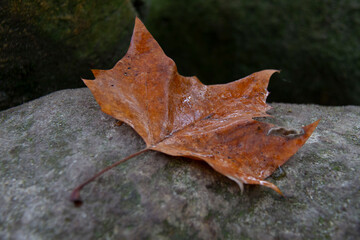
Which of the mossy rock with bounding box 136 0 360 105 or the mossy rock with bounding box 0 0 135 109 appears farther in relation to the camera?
the mossy rock with bounding box 136 0 360 105

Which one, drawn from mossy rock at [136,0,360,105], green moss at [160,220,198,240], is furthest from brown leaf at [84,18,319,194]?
mossy rock at [136,0,360,105]

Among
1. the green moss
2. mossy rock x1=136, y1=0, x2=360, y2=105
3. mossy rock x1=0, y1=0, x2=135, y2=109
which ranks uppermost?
mossy rock x1=0, y1=0, x2=135, y2=109

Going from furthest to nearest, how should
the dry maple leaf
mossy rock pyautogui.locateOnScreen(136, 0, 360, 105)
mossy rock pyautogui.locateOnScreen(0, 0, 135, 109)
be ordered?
mossy rock pyautogui.locateOnScreen(136, 0, 360, 105)
mossy rock pyautogui.locateOnScreen(0, 0, 135, 109)
the dry maple leaf

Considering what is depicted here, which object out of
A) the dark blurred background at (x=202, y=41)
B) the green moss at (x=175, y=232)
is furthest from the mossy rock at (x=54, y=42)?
the green moss at (x=175, y=232)

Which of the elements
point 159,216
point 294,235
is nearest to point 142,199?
point 159,216

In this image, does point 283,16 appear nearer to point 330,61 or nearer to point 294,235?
point 330,61

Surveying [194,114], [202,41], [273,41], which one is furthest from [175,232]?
[202,41]

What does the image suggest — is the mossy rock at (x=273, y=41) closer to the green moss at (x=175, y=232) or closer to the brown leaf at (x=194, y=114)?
the brown leaf at (x=194, y=114)

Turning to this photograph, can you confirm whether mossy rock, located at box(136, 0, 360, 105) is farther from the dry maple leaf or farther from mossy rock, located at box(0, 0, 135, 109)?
the dry maple leaf
